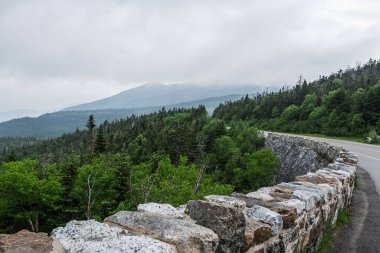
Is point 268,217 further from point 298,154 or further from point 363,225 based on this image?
point 298,154

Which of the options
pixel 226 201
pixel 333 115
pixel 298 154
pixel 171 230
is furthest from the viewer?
pixel 333 115

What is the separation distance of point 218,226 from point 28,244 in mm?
1774

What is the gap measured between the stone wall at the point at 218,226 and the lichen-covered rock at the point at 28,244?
9 cm

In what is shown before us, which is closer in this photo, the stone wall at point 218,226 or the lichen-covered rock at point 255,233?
the stone wall at point 218,226

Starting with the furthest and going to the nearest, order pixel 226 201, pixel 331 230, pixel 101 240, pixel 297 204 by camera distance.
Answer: pixel 331 230 < pixel 297 204 < pixel 226 201 < pixel 101 240

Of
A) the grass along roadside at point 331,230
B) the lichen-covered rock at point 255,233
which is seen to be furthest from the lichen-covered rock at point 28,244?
the grass along roadside at point 331,230

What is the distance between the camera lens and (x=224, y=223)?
3.58 m

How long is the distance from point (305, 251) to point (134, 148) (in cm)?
7335

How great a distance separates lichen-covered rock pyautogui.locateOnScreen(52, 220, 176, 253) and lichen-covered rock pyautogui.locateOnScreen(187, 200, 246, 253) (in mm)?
740

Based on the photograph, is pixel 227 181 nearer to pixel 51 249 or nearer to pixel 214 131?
pixel 214 131

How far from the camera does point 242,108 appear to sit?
11100 centimetres

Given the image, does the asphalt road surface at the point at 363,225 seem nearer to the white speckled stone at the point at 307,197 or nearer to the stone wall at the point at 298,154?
the white speckled stone at the point at 307,197

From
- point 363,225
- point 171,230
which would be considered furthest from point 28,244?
point 363,225

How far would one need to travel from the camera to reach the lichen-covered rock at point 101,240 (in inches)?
109
